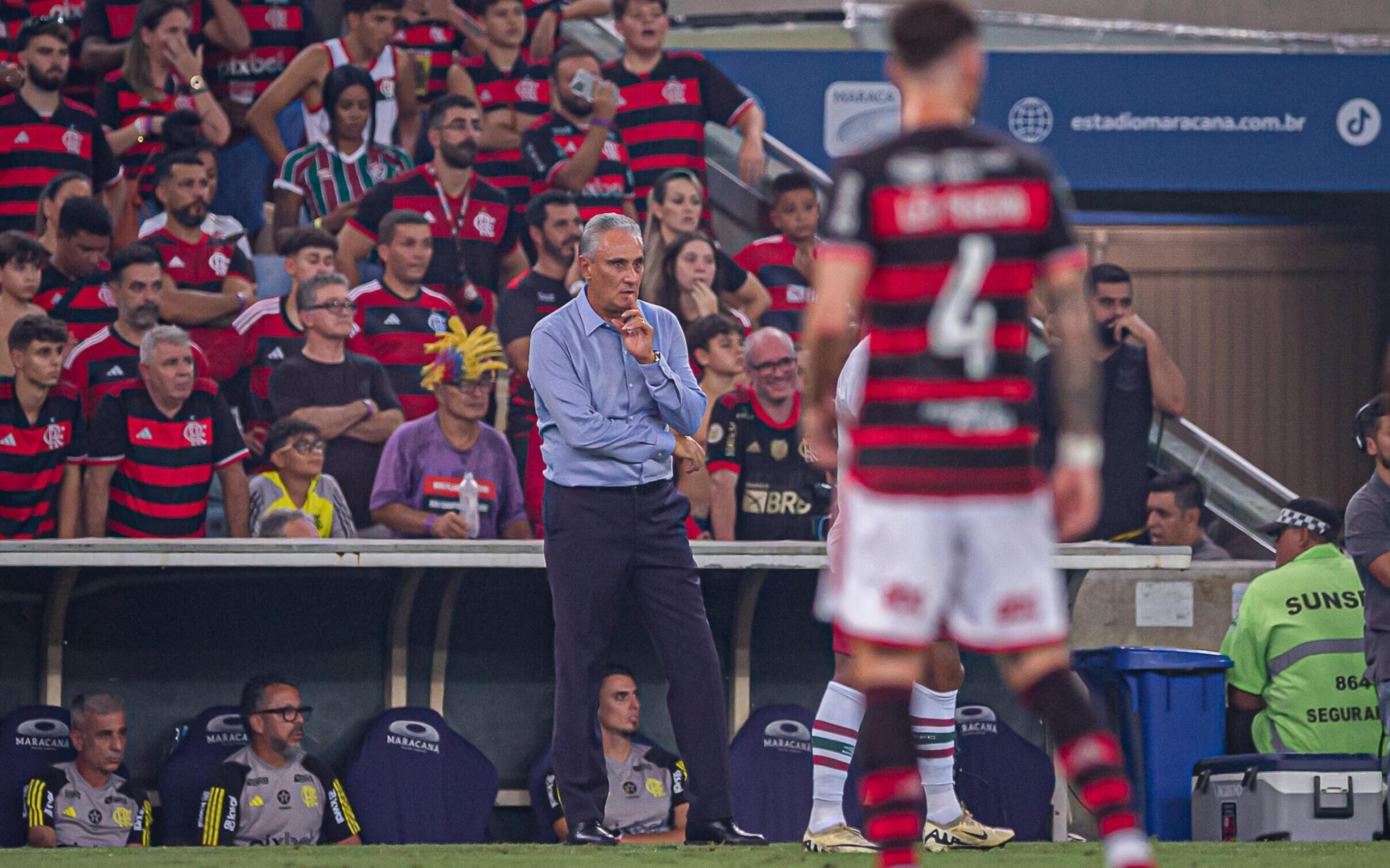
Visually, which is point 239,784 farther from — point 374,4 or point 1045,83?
point 1045,83

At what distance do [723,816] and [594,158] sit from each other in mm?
5264

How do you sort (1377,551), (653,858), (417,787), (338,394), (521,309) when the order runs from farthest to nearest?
(521,309), (338,394), (417,787), (1377,551), (653,858)

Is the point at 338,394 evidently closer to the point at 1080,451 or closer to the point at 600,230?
the point at 600,230

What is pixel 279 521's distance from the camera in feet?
24.9

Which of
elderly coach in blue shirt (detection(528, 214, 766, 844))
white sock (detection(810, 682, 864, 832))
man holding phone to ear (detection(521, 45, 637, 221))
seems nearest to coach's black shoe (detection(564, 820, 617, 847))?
elderly coach in blue shirt (detection(528, 214, 766, 844))

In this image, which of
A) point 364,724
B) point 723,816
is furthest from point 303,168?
point 723,816

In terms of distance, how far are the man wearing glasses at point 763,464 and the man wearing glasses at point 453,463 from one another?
0.96 metres

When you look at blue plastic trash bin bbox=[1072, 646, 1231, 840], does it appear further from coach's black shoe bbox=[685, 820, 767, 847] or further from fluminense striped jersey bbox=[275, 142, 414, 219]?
fluminense striped jersey bbox=[275, 142, 414, 219]

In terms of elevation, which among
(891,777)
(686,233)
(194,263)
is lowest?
(891,777)

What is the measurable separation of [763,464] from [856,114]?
13.7 feet

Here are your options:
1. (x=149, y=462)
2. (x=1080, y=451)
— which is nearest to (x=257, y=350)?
(x=149, y=462)

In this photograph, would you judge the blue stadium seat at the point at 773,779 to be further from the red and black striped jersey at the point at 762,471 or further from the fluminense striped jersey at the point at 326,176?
the fluminense striped jersey at the point at 326,176

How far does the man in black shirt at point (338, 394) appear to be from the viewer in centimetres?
815

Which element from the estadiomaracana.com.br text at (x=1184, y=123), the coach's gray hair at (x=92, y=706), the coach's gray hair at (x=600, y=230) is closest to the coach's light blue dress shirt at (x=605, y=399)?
the coach's gray hair at (x=600, y=230)
